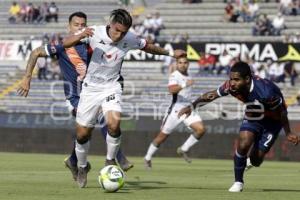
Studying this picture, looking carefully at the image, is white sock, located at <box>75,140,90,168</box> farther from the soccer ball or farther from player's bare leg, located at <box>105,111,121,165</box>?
the soccer ball

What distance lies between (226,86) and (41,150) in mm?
18393

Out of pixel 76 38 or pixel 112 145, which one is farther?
pixel 112 145

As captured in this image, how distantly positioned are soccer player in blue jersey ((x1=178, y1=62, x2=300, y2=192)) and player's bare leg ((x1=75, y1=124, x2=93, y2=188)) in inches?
59.2

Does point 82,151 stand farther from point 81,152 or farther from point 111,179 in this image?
point 111,179

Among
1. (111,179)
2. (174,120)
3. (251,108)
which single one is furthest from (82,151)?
(174,120)

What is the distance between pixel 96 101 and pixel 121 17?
4.44 feet

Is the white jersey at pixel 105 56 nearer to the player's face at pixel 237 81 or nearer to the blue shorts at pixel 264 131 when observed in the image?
the player's face at pixel 237 81

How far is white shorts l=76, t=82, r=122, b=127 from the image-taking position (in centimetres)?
1330

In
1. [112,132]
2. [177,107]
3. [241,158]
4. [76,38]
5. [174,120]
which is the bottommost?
[174,120]

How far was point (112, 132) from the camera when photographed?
1327cm

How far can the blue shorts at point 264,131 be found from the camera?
13.8 m

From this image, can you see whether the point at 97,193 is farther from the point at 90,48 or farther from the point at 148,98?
the point at 148,98

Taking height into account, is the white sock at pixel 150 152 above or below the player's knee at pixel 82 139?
below

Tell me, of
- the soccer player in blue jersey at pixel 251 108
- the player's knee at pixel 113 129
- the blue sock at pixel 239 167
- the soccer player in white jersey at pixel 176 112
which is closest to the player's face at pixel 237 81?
the soccer player in blue jersey at pixel 251 108
